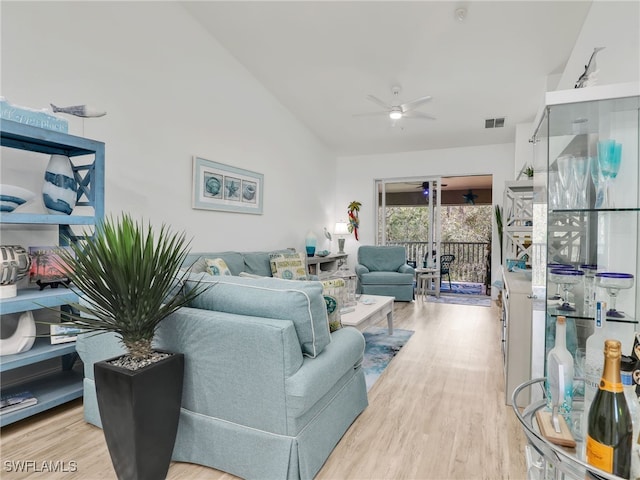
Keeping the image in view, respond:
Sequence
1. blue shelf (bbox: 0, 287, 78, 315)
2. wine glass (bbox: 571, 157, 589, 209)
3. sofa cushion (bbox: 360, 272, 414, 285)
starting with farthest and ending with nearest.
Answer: sofa cushion (bbox: 360, 272, 414, 285)
blue shelf (bbox: 0, 287, 78, 315)
wine glass (bbox: 571, 157, 589, 209)

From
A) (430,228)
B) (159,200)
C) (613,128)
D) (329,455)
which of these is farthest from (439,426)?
(430,228)

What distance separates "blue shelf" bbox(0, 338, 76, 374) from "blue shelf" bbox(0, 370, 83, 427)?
0.79ft

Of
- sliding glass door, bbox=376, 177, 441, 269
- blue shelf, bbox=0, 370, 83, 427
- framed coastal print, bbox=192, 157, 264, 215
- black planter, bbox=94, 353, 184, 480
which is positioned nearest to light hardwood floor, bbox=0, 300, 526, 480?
blue shelf, bbox=0, 370, 83, 427

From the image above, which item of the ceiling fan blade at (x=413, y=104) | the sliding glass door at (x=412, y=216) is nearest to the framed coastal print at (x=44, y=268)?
the ceiling fan blade at (x=413, y=104)

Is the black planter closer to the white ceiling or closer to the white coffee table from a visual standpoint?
the white coffee table

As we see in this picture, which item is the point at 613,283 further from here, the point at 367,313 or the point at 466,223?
the point at 466,223

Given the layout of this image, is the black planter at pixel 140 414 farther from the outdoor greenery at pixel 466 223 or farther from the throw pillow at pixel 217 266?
the outdoor greenery at pixel 466 223

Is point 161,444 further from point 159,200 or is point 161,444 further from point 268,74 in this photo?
point 268,74

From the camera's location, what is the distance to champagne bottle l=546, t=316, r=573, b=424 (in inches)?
40.6

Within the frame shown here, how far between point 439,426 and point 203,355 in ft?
4.82

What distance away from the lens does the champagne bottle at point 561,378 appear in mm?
1030

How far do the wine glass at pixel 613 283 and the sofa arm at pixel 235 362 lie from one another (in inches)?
46.7

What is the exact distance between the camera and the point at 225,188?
4.26 metres

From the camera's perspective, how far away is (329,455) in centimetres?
186
